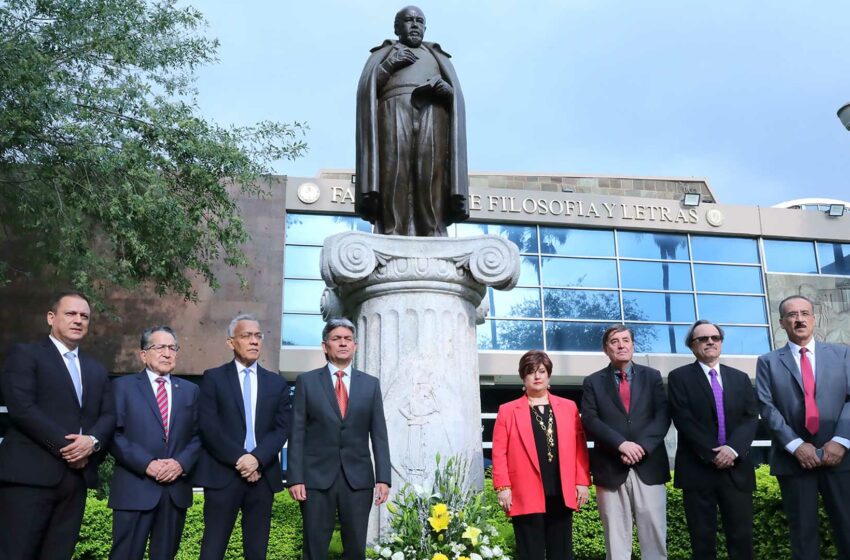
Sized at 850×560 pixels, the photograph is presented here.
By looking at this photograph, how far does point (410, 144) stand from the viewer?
6.58 metres

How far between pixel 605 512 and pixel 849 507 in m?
1.50

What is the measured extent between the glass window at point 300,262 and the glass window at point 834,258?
1529 centimetres

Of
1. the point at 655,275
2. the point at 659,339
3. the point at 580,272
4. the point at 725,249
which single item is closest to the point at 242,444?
the point at 580,272

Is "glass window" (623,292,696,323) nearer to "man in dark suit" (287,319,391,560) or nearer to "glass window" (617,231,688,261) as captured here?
"glass window" (617,231,688,261)

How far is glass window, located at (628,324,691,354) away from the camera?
2275 cm

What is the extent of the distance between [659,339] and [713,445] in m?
18.1

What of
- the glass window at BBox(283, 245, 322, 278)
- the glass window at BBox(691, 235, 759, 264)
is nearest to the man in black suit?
the glass window at BBox(283, 245, 322, 278)

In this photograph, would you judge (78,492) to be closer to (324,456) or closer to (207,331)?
(324,456)

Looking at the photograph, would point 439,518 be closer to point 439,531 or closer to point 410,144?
point 439,531

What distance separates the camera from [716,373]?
570cm

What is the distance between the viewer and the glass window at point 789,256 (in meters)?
24.7

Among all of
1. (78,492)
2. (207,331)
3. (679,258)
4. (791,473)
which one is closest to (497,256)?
(791,473)

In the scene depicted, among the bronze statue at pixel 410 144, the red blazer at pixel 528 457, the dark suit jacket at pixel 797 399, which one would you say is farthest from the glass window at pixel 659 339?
the red blazer at pixel 528 457

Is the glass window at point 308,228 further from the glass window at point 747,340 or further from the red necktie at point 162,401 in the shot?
the red necktie at point 162,401
